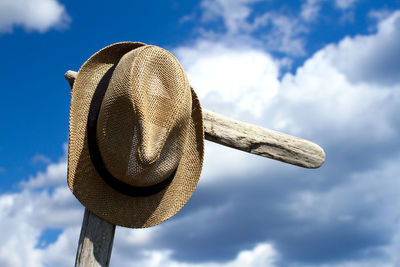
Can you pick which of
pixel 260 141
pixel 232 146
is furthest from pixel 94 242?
pixel 260 141

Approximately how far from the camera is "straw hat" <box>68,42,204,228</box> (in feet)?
8.04

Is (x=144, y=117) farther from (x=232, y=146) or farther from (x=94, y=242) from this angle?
(x=232, y=146)

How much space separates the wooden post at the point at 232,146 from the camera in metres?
2.72

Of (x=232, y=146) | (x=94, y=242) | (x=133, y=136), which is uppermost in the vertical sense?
(x=232, y=146)

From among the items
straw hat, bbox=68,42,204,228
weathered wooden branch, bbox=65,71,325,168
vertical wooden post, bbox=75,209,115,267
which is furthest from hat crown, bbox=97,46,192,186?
weathered wooden branch, bbox=65,71,325,168

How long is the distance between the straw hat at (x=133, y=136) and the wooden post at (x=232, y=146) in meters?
0.11

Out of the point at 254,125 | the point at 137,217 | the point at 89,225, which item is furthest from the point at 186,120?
the point at 254,125

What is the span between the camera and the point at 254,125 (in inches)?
143

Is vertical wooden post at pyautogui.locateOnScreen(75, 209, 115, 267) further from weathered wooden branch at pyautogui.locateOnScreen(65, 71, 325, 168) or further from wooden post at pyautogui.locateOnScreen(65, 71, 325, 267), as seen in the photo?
weathered wooden branch at pyautogui.locateOnScreen(65, 71, 325, 168)

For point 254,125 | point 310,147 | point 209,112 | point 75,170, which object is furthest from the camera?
point 310,147

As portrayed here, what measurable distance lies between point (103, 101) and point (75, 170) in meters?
0.44

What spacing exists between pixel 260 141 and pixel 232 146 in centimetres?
25

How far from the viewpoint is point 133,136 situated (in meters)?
2.42

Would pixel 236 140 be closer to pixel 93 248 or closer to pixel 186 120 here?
pixel 186 120
